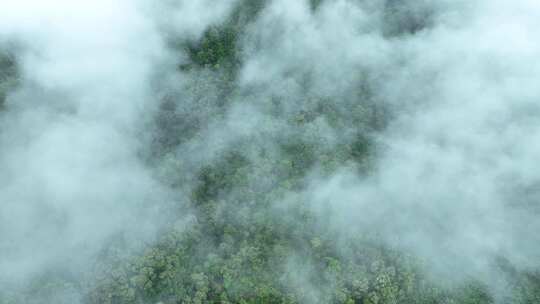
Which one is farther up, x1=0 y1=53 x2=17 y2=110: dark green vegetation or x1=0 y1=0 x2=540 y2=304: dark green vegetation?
x1=0 y1=53 x2=17 y2=110: dark green vegetation

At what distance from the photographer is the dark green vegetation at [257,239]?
32906 millimetres

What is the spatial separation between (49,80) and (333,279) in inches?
990

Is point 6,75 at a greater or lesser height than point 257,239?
greater

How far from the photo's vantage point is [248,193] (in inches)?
1438

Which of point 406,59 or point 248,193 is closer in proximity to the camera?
point 248,193

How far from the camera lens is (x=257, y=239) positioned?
35.0 meters

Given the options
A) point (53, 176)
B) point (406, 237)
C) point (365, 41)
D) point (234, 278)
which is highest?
point (53, 176)

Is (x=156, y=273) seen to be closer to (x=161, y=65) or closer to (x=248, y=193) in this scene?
(x=248, y=193)

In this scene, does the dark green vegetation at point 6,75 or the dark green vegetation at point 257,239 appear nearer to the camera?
the dark green vegetation at point 257,239

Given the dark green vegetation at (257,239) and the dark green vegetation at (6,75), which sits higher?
the dark green vegetation at (6,75)

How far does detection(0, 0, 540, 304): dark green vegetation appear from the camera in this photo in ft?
108

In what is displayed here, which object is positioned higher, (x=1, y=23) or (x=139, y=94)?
(x=1, y=23)

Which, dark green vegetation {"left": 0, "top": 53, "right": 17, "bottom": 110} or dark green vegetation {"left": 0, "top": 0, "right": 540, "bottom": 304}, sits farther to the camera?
dark green vegetation {"left": 0, "top": 53, "right": 17, "bottom": 110}

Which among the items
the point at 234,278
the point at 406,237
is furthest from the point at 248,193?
the point at 406,237
